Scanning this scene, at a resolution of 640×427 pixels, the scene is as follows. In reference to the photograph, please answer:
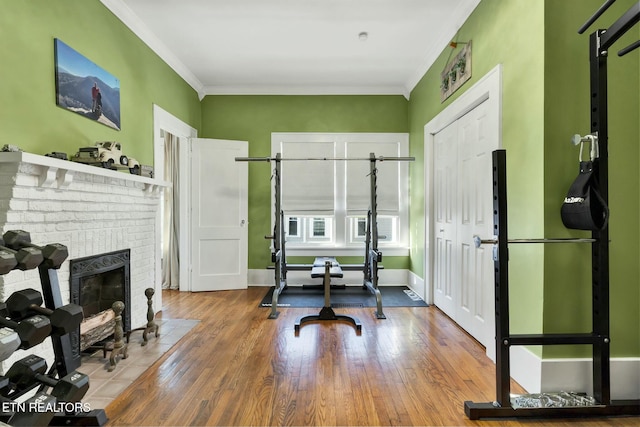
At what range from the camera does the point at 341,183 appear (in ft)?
16.0

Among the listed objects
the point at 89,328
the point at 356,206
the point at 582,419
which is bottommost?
the point at 582,419

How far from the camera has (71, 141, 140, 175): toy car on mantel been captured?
94.3 inches

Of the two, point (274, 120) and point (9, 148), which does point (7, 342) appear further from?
point (274, 120)

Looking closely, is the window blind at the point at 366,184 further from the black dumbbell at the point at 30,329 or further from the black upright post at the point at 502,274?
the black dumbbell at the point at 30,329

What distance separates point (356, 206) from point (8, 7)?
12.7 feet

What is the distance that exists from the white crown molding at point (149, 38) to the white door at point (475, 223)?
3157mm

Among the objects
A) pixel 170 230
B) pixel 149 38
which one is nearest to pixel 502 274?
pixel 149 38

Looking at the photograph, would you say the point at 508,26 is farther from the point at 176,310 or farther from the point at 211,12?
the point at 176,310

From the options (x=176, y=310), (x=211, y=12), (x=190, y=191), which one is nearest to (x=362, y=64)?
(x=211, y=12)

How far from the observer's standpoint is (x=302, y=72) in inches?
170

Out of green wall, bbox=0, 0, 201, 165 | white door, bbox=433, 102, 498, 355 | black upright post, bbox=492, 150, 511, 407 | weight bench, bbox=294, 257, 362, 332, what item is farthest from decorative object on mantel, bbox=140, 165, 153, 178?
white door, bbox=433, 102, 498, 355

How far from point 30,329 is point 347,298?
11.3 ft

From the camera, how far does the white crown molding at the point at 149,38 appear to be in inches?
113

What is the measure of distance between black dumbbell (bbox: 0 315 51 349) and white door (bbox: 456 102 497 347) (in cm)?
257
